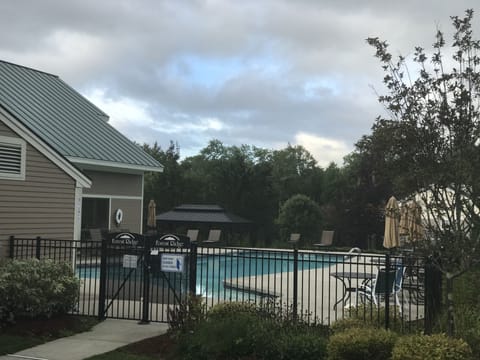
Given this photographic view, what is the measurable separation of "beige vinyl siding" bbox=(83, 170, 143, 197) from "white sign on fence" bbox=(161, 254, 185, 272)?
13.2m

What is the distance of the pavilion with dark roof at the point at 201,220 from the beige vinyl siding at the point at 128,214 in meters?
7.97

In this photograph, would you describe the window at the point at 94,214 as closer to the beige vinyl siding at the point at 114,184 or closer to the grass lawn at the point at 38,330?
the beige vinyl siding at the point at 114,184

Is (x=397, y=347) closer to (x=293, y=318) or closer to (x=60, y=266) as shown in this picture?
(x=293, y=318)

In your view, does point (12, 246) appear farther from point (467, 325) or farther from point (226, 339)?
point (467, 325)

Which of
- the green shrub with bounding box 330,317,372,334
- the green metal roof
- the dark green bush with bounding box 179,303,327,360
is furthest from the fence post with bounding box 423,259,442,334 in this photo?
the green metal roof

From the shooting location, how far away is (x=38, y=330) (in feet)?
30.8

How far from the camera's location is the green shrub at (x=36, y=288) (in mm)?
9617

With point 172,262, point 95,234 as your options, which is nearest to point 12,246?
point 172,262

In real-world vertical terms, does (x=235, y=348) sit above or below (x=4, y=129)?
below

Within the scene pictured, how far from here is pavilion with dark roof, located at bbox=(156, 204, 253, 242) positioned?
112ft

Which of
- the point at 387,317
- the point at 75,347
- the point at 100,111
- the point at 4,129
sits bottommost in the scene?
the point at 75,347

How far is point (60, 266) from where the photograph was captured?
1041 centimetres

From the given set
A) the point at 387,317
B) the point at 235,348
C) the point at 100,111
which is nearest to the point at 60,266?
the point at 235,348

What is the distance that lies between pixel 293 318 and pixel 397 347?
1943 mm
